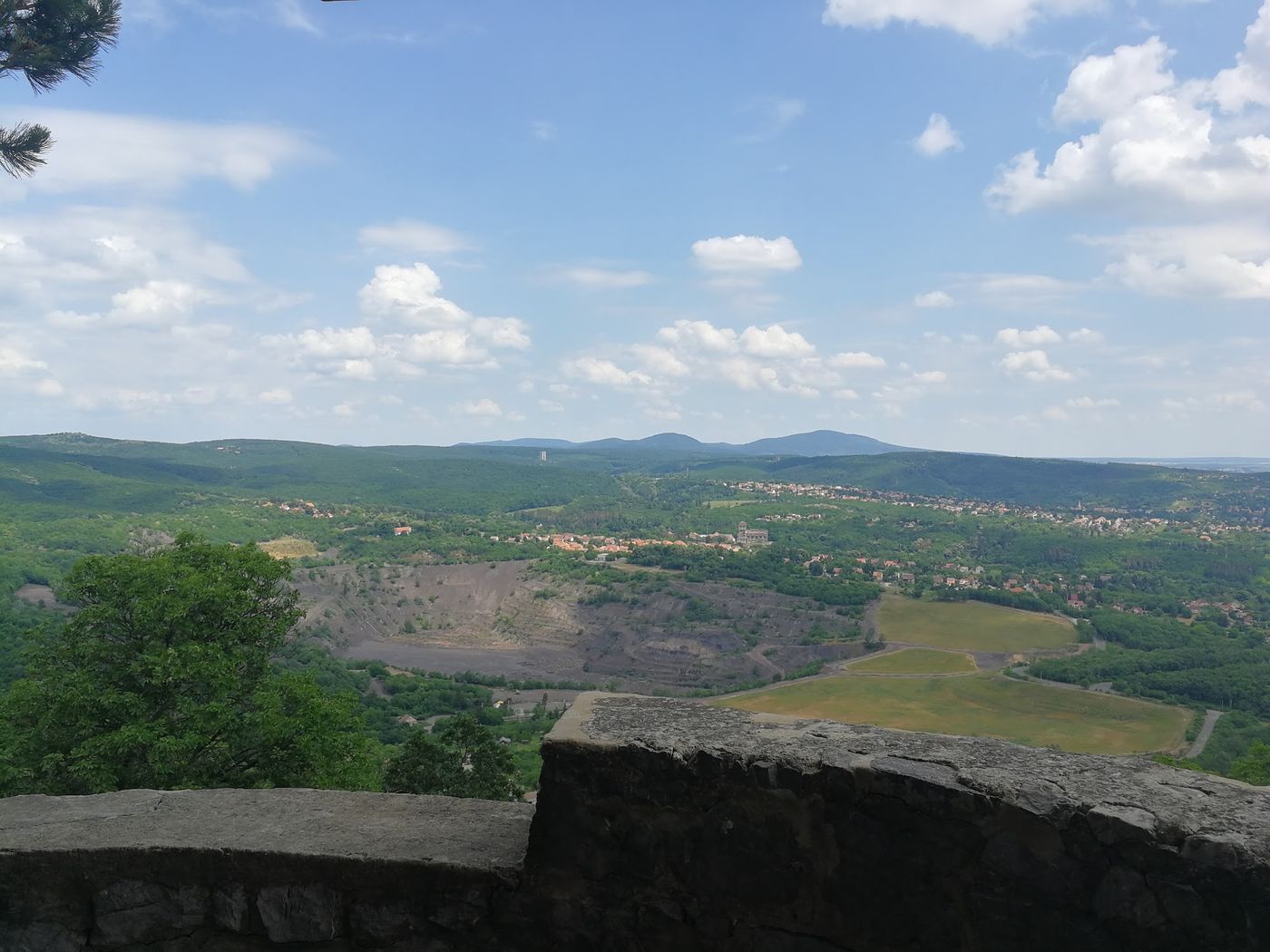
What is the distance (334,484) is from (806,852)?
15941cm

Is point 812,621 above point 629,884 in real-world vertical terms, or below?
below

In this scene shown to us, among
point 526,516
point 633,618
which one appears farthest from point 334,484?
point 633,618

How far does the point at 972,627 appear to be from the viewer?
227 ft

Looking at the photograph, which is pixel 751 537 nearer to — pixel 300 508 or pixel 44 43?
pixel 300 508

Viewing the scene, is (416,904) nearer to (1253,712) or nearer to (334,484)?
(1253,712)

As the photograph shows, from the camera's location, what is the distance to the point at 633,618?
73562mm

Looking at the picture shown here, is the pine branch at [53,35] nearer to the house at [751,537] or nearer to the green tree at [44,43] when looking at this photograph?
the green tree at [44,43]

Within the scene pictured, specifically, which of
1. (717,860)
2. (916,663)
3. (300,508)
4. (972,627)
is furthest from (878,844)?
(300,508)

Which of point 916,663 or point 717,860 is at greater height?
point 717,860

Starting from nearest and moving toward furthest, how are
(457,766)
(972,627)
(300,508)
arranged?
1. (457,766)
2. (972,627)
3. (300,508)

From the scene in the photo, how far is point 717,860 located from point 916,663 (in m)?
60.0

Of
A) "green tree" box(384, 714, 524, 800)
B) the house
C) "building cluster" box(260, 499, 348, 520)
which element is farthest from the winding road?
"building cluster" box(260, 499, 348, 520)

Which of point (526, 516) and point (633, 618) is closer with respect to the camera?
point (633, 618)

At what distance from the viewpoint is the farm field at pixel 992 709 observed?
40.2 metres
